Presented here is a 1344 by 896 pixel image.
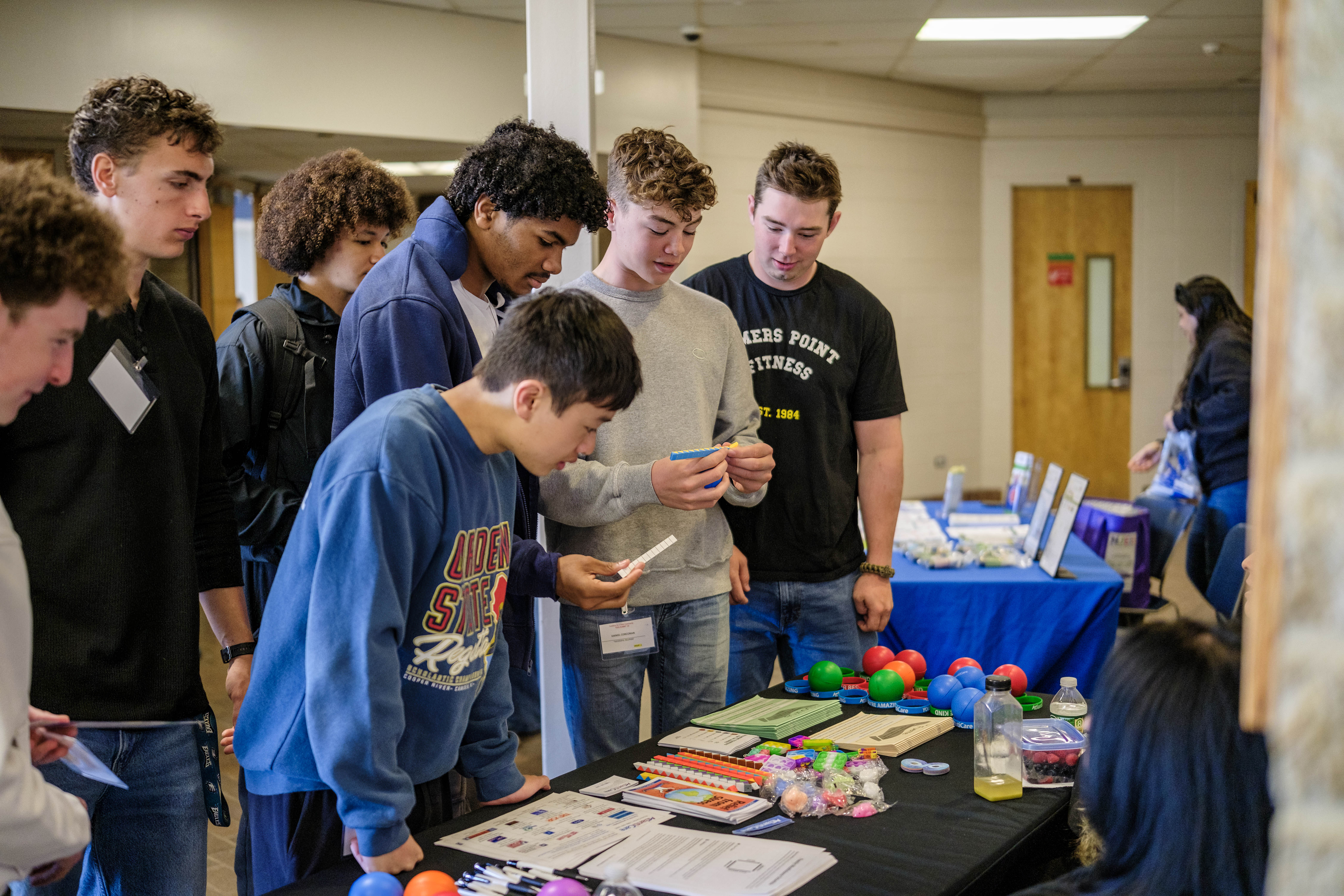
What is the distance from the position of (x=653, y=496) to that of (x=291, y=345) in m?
0.82

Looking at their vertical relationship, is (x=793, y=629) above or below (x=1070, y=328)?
below

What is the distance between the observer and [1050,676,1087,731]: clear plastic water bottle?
6.22 feet

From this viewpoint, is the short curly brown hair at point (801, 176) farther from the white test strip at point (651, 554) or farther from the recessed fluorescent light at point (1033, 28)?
the recessed fluorescent light at point (1033, 28)

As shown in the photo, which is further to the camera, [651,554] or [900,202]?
[900,202]

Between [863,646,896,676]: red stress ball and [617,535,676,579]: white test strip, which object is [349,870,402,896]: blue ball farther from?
[863,646,896,676]: red stress ball

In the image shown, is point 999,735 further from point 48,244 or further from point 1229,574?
point 1229,574

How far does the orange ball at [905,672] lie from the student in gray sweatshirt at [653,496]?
35 cm

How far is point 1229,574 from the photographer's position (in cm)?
330

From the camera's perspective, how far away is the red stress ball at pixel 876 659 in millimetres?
2217

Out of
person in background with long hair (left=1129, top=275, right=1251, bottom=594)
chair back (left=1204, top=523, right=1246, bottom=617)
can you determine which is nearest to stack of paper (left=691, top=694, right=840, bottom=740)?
chair back (left=1204, top=523, right=1246, bottom=617)

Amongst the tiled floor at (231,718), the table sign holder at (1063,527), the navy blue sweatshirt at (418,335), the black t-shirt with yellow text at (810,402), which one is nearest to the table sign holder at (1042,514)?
the table sign holder at (1063,527)

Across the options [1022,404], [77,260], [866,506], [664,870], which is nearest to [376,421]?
[77,260]

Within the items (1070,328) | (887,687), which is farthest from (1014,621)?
(1070,328)

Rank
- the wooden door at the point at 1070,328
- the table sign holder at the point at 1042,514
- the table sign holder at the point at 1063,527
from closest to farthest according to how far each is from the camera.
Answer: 1. the table sign holder at the point at 1063,527
2. the table sign holder at the point at 1042,514
3. the wooden door at the point at 1070,328
